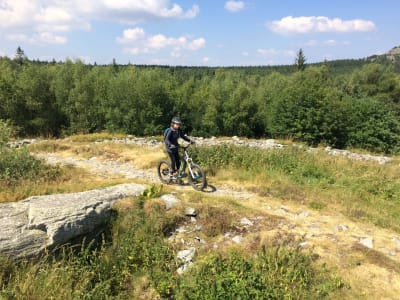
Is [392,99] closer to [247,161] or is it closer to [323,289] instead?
[247,161]

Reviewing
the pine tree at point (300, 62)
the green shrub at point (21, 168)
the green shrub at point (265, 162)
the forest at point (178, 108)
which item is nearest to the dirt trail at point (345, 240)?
the green shrub at point (265, 162)

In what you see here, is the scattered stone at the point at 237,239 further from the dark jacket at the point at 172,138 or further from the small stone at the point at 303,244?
the dark jacket at the point at 172,138

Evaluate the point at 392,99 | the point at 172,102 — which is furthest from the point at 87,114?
the point at 392,99

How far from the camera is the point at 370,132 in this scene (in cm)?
3142

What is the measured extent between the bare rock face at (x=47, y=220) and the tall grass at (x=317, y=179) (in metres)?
5.33

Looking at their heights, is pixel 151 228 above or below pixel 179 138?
below

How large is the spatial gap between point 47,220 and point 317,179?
8.87 meters

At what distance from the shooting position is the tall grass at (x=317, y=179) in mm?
8914

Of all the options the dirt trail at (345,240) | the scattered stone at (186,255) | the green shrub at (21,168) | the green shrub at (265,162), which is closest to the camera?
the dirt trail at (345,240)

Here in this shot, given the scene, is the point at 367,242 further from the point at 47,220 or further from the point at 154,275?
the point at 47,220

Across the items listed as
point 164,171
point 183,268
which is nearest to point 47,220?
point 183,268

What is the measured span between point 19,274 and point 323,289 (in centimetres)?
525

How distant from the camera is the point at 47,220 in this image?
6.08 m

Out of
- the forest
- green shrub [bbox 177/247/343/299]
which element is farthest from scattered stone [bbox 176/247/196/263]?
the forest
